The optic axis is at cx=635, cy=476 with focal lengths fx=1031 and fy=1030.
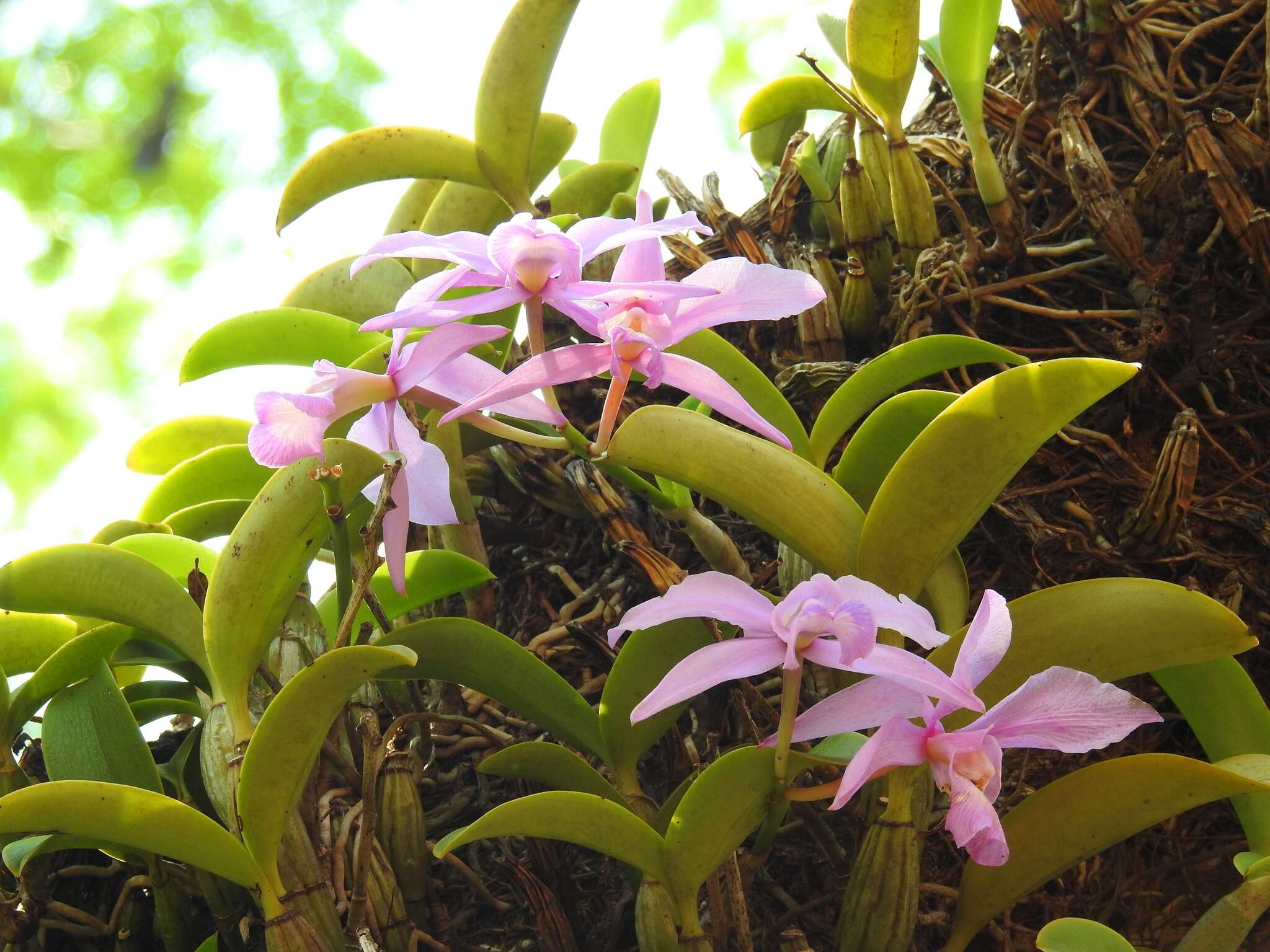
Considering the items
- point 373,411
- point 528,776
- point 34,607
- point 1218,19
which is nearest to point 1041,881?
point 528,776

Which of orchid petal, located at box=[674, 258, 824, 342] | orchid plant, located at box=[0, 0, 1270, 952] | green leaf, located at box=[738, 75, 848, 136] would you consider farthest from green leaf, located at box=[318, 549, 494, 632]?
green leaf, located at box=[738, 75, 848, 136]

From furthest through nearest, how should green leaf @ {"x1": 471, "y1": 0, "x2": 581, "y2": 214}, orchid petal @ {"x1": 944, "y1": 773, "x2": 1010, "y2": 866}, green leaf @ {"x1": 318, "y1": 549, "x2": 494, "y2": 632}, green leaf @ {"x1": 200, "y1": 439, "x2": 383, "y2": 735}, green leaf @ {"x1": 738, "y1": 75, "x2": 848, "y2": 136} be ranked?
1. green leaf @ {"x1": 738, "y1": 75, "x2": 848, "y2": 136}
2. green leaf @ {"x1": 471, "y1": 0, "x2": 581, "y2": 214}
3. green leaf @ {"x1": 318, "y1": 549, "x2": 494, "y2": 632}
4. green leaf @ {"x1": 200, "y1": 439, "x2": 383, "y2": 735}
5. orchid petal @ {"x1": 944, "y1": 773, "x2": 1010, "y2": 866}

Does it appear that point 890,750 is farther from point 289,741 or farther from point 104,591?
point 104,591

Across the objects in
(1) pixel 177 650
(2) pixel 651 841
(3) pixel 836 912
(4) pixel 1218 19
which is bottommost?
(3) pixel 836 912

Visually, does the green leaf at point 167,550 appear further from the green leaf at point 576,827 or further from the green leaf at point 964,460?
the green leaf at point 964,460

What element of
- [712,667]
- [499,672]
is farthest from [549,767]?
[712,667]

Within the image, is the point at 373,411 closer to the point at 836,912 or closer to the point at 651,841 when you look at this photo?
the point at 651,841

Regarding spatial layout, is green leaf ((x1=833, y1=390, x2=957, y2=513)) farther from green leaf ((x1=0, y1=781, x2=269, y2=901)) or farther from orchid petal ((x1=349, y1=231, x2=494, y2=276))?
green leaf ((x1=0, y1=781, x2=269, y2=901))

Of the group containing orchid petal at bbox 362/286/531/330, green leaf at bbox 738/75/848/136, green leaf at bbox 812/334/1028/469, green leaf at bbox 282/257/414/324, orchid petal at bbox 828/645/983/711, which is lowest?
orchid petal at bbox 828/645/983/711
